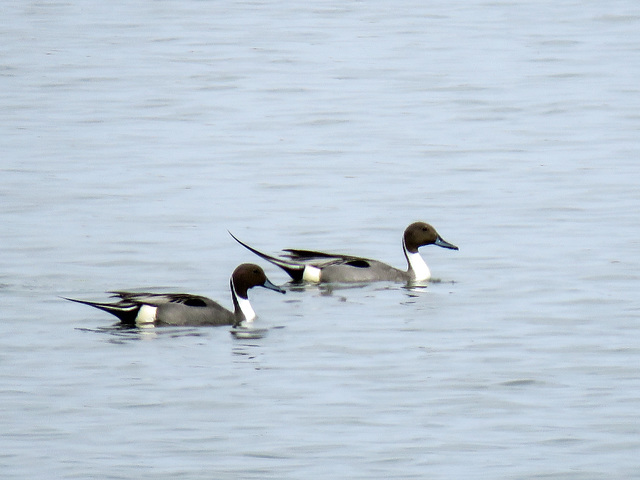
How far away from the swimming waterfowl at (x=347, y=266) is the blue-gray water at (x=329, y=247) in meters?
0.20

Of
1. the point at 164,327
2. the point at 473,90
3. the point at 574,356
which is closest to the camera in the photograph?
the point at 574,356

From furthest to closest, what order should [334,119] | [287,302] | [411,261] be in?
[334,119] → [411,261] → [287,302]

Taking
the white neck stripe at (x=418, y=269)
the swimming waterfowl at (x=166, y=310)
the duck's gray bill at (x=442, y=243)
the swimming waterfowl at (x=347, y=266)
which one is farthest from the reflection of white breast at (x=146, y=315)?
the duck's gray bill at (x=442, y=243)

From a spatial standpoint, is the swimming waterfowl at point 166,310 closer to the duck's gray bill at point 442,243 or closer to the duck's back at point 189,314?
the duck's back at point 189,314

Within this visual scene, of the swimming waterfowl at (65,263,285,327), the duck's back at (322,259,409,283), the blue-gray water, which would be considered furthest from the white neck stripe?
the swimming waterfowl at (65,263,285,327)

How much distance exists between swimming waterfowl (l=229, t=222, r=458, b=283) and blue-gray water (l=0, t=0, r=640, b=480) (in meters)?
0.20

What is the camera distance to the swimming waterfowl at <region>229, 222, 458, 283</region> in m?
12.6

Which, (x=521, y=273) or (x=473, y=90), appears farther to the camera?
(x=473, y=90)

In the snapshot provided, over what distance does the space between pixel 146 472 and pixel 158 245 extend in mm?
6814

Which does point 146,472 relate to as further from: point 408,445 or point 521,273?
point 521,273

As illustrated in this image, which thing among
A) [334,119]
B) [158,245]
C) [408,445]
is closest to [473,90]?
[334,119]

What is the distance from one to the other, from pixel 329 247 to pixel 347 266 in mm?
1755

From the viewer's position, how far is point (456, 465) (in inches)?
292

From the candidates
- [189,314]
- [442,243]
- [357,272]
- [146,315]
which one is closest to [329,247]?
[442,243]
